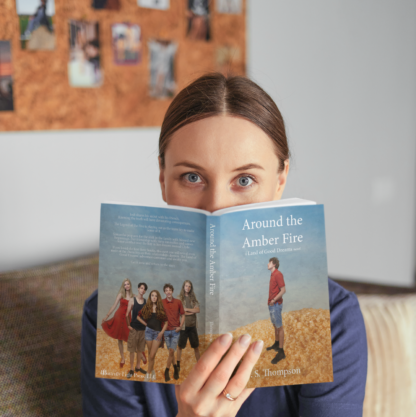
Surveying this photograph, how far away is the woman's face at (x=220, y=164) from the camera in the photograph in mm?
855

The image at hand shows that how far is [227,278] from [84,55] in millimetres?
Result: 1047

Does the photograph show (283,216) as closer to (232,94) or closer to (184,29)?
(232,94)

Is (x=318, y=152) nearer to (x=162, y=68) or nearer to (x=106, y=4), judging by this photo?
(x=162, y=68)

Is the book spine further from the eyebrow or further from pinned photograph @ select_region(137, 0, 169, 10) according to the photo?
pinned photograph @ select_region(137, 0, 169, 10)

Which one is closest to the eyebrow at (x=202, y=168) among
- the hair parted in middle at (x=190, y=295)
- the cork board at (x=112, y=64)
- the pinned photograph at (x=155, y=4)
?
the hair parted in middle at (x=190, y=295)

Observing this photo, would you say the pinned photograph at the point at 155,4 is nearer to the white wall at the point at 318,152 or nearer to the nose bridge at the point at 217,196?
the white wall at the point at 318,152

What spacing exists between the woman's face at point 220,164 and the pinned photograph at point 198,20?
98 centimetres

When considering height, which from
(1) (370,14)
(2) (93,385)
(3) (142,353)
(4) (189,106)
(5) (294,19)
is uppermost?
(1) (370,14)

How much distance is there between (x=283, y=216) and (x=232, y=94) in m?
0.32

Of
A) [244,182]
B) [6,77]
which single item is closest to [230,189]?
[244,182]

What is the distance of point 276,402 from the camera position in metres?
0.98

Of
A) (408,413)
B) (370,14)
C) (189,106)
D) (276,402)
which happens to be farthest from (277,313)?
(370,14)

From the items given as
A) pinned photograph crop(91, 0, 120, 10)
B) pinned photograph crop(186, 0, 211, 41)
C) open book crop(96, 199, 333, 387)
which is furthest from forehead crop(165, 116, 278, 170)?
pinned photograph crop(186, 0, 211, 41)

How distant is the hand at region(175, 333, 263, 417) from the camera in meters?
0.72
